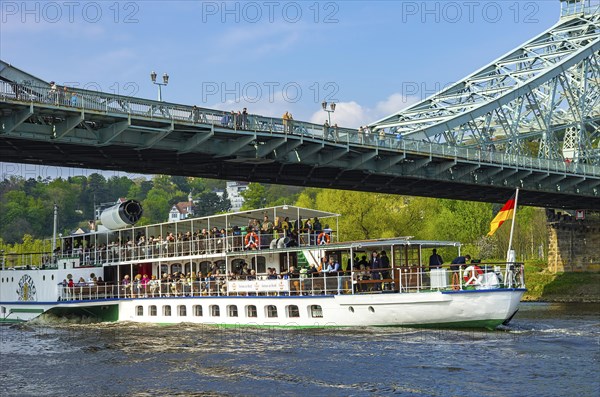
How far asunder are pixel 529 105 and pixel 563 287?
15357 mm

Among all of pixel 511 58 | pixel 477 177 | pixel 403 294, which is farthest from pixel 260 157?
pixel 511 58

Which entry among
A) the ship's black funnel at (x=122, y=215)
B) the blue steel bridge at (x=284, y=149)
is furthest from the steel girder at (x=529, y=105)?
the ship's black funnel at (x=122, y=215)

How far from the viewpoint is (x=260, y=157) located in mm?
43438

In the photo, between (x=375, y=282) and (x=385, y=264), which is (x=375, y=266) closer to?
(x=385, y=264)

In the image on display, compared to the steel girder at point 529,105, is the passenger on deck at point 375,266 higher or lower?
lower

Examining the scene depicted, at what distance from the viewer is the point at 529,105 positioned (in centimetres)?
7325

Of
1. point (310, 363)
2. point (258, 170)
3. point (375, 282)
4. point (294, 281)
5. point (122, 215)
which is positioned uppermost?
point (258, 170)

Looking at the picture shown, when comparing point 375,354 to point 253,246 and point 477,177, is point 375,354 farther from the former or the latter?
point 477,177

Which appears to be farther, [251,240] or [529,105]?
[529,105]

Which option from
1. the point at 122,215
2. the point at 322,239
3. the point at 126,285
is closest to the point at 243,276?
the point at 322,239

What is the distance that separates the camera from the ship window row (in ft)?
113

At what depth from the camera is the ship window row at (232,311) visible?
1357 inches

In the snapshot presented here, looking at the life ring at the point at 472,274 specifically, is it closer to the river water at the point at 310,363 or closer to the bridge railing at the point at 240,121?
the river water at the point at 310,363

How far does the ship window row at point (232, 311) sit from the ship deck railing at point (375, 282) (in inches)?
20.8
